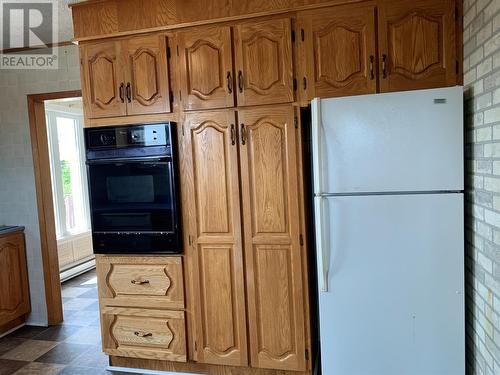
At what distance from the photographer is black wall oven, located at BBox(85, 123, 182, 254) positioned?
89.4 inches

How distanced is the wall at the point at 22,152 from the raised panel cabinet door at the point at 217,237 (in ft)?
5.36

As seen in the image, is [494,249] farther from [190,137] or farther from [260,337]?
[190,137]

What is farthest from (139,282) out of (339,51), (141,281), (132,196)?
(339,51)

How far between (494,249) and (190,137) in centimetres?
168

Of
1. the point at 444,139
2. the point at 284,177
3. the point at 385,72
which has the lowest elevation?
the point at 284,177

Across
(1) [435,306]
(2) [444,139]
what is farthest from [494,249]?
(2) [444,139]

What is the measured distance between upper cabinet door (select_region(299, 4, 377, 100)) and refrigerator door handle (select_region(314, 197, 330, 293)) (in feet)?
2.13

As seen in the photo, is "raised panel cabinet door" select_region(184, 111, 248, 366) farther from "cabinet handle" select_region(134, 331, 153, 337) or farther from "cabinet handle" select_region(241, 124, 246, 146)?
"cabinet handle" select_region(134, 331, 153, 337)

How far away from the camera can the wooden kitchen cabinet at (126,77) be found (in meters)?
2.30

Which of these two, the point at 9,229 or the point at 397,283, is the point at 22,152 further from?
the point at 397,283

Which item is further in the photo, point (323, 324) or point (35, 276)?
point (35, 276)

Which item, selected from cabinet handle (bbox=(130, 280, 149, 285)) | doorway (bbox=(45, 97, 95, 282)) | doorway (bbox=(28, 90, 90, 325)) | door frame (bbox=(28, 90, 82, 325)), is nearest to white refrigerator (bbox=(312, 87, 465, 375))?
cabinet handle (bbox=(130, 280, 149, 285))

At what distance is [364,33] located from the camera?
2004 mm

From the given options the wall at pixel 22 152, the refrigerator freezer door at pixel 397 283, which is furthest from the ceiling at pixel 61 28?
the refrigerator freezer door at pixel 397 283
